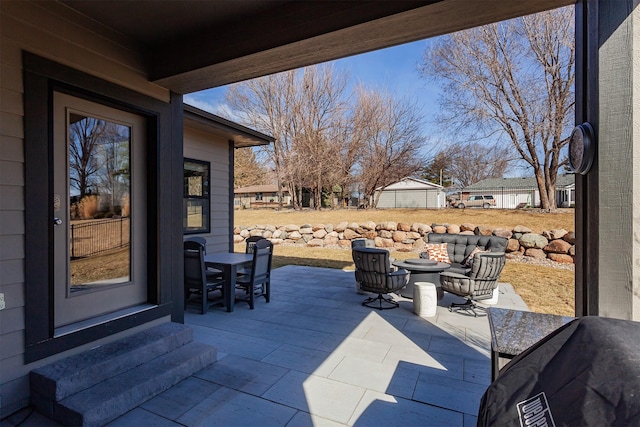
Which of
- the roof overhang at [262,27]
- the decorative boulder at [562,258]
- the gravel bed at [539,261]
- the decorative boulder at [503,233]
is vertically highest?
the roof overhang at [262,27]

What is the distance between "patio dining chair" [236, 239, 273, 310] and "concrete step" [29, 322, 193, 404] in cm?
176

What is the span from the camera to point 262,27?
2.47 metres

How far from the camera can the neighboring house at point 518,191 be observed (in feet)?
55.3

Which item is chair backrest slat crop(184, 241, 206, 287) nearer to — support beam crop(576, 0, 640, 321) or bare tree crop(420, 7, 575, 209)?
support beam crop(576, 0, 640, 321)

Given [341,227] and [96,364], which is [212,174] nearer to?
[96,364]

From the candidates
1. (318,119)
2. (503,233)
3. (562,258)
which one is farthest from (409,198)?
(562,258)

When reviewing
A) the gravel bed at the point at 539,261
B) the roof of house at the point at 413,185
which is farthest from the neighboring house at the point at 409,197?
the gravel bed at the point at 539,261

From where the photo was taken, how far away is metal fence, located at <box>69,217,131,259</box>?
2757 millimetres

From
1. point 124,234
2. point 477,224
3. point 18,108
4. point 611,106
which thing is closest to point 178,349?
point 124,234

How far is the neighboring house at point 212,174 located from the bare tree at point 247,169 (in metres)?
12.2

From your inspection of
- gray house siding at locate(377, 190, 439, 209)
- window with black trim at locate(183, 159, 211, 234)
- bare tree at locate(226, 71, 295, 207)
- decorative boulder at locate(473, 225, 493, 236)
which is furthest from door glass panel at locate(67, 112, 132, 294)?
gray house siding at locate(377, 190, 439, 209)

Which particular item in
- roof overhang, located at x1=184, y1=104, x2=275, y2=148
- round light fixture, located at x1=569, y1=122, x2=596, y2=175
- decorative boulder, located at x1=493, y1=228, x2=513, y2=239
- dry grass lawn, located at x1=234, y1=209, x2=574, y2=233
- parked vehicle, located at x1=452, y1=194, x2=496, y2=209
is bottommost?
decorative boulder, located at x1=493, y1=228, x2=513, y2=239

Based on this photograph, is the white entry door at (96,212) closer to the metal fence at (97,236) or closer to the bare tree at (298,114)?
the metal fence at (97,236)

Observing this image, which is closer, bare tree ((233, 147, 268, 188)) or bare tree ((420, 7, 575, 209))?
bare tree ((420, 7, 575, 209))
